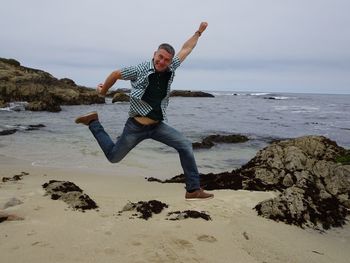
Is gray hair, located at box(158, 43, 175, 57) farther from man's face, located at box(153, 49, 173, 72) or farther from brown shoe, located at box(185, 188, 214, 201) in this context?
brown shoe, located at box(185, 188, 214, 201)

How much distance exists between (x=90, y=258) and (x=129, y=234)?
2.43 ft

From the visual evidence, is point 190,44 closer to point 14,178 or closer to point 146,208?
point 146,208

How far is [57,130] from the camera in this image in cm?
2044

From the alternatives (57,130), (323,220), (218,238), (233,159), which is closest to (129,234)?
(218,238)

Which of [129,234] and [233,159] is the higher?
[129,234]

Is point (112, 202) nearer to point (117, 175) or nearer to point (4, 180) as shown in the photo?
point (4, 180)

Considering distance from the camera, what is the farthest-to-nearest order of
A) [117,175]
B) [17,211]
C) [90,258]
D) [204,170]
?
[204,170]
[117,175]
[17,211]
[90,258]

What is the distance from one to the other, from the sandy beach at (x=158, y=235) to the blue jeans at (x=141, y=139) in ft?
2.41

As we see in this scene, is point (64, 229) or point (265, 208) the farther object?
point (265, 208)

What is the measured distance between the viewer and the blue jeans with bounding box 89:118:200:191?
5.42 metres

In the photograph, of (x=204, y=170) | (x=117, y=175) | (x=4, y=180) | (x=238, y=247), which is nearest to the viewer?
(x=238, y=247)

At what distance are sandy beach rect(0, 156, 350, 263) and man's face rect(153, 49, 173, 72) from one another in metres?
2.01

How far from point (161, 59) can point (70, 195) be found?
8.53 feet

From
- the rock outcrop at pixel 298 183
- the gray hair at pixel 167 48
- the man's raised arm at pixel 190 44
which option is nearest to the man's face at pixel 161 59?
the gray hair at pixel 167 48
